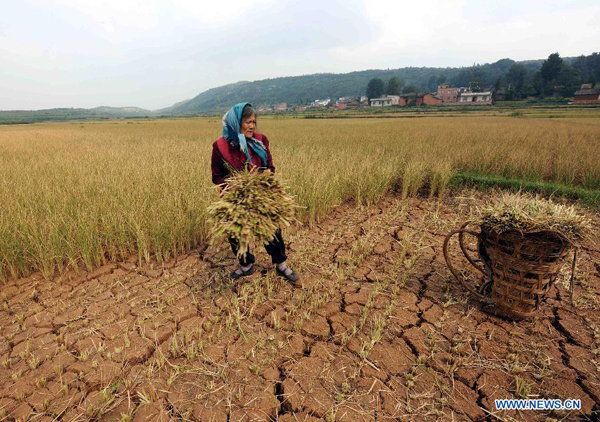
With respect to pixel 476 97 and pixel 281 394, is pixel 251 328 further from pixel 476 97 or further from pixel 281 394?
pixel 476 97

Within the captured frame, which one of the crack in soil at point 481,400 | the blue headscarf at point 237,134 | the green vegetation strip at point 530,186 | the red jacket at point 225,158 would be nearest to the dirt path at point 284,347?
the crack in soil at point 481,400

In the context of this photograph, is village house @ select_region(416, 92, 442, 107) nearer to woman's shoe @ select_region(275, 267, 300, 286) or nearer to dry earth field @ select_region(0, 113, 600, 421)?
dry earth field @ select_region(0, 113, 600, 421)


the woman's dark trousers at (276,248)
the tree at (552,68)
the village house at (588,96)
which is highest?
the tree at (552,68)

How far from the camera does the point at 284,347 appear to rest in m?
2.04

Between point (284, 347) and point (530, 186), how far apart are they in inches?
231

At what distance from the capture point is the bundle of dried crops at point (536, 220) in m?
1.89

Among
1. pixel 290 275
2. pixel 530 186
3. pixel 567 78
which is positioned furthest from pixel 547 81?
pixel 290 275

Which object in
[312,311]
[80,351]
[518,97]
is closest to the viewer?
[80,351]

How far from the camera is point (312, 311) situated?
95.4 inches

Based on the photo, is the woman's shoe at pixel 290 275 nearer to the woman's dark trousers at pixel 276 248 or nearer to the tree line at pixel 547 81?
the woman's dark trousers at pixel 276 248

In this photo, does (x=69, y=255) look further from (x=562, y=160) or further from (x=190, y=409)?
(x=562, y=160)

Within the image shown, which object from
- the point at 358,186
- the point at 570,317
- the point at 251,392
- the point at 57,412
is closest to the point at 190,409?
the point at 251,392

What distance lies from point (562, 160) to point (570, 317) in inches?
215

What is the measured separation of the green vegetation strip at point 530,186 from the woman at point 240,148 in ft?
13.9
